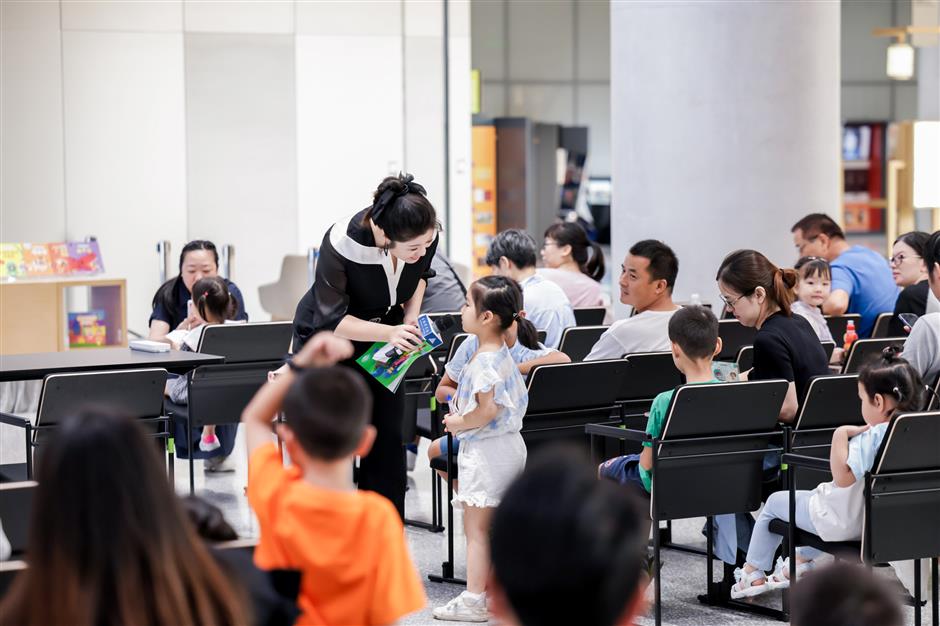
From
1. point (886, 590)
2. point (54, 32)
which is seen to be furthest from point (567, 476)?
point (54, 32)

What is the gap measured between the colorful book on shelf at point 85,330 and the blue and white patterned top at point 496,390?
18.7 feet

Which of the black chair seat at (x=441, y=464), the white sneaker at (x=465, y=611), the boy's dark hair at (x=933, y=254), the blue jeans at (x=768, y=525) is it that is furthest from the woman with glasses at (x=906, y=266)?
the white sneaker at (x=465, y=611)

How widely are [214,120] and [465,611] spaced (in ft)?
24.1

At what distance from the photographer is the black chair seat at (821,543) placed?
3.91 m

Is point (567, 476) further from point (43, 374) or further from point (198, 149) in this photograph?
point (198, 149)

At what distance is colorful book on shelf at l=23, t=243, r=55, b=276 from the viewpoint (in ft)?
30.5

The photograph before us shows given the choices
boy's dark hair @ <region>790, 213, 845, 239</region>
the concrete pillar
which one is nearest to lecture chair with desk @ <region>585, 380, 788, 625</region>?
boy's dark hair @ <region>790, 213, 845, 239</region>

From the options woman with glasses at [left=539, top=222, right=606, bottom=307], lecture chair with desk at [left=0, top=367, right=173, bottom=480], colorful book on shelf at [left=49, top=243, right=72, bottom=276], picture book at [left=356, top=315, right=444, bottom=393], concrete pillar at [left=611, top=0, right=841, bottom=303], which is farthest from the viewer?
colorful book on shelf at [left=49, top=243, right=72, bottom=276]

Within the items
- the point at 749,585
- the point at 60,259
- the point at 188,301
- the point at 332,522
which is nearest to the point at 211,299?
the point at 188,301

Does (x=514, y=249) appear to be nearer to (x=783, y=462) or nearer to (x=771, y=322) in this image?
(x=771, y=322)

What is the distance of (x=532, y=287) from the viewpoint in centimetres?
633

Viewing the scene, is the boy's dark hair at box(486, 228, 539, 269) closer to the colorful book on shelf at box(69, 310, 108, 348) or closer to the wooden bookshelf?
the wooden bookshelf

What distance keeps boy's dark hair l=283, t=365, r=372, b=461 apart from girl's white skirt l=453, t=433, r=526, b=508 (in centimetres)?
221

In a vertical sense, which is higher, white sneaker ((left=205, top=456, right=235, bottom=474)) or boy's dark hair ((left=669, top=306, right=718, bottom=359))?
boy's dark hair ((left=669, top=306, right=718, bottom=359))
